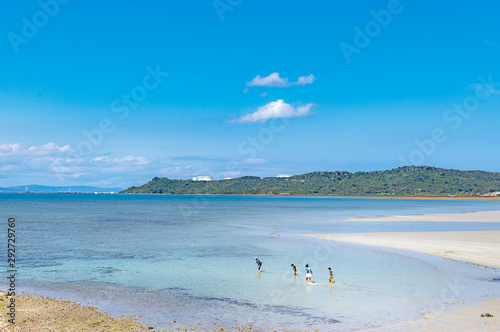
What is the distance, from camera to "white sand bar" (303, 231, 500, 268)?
40625mm

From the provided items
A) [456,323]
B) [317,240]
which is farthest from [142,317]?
[317,240]

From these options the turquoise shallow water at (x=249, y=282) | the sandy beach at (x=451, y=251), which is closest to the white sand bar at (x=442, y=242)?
the sandy beach at (x=451, y=251)

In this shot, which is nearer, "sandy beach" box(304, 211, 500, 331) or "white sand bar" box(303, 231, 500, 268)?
"sandy beach" box(304, 211, 500, 331)

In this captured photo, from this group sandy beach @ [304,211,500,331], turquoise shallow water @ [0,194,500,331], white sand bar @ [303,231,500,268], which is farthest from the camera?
white sand bar @ [303,231,500,268]

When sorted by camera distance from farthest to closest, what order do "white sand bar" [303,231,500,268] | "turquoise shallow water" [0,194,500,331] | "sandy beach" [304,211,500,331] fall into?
"white sand bar" [303,231,500,268] → "turquoise shallow water" [0,194,500,331] → "sandy beach" [304,211,500,331]

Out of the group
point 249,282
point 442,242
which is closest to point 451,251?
point 442,242

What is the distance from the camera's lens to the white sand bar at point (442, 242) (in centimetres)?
4062

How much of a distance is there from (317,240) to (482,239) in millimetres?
21219

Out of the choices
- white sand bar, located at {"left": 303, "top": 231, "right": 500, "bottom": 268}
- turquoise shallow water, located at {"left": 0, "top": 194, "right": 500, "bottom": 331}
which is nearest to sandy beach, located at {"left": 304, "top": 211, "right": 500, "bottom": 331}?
white sand bar, located at {"left": 303, "top": 231, "right": 500, "bottom": 268}

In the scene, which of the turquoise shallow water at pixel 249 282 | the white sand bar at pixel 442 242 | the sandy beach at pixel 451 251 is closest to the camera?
the sandy beach at pixel 451 251

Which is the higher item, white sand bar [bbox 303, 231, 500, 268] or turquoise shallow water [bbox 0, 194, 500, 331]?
white sand bar [bbox 303, 231, 500, 268]

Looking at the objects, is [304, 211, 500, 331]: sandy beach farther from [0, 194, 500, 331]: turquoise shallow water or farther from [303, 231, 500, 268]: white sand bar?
[0, 194, 500, 331]: turquoise shallow water

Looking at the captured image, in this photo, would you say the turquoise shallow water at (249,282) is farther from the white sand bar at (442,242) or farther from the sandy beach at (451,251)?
the white sand bar at (442,242)

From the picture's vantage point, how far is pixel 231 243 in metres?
54.6
